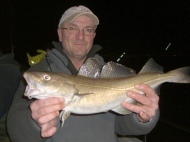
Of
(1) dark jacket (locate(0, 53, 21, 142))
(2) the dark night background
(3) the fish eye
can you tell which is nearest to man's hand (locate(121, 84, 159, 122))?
(3) the fish eye

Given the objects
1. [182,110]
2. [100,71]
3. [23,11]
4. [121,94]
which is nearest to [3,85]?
[100,71]

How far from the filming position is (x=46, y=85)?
97.0 inches

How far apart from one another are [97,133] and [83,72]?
0.91m

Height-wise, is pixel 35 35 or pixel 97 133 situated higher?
pixel 97 133

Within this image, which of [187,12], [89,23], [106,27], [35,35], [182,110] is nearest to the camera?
[89,23]

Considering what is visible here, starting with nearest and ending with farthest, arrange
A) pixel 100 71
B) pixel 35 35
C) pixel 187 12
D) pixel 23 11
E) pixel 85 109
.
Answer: pixel 85 109, pixel 100 71, pixel 23 11, pixel 35 35, pixel 187 12

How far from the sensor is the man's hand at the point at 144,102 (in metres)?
2.79

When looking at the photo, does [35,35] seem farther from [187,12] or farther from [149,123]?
[149,123]

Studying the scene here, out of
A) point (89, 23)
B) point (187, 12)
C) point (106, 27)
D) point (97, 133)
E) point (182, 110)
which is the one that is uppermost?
point (89, 23)

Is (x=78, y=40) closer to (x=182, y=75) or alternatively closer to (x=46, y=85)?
(x=46, y=85)

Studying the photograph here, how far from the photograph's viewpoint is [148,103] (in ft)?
9.24

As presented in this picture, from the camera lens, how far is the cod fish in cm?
246

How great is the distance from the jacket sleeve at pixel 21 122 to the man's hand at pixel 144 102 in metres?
1.05

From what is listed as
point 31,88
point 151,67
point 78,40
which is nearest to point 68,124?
point 31,88
